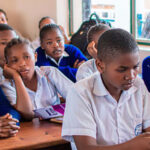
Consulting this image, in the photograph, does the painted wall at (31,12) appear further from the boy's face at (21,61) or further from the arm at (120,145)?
the arm at (120,145)

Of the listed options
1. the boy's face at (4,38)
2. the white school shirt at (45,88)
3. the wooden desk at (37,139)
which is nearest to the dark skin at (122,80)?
the wooden desk at (37,139)

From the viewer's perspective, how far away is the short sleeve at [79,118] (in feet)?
4.07

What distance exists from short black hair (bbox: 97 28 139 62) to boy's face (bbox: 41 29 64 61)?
4.93ft

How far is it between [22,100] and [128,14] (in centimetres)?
256

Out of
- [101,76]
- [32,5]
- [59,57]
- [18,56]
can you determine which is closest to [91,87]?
[101,76]

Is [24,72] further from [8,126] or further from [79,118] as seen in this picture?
[79,118]

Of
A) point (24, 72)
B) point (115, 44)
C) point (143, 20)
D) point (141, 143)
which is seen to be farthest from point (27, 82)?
point (143, 20)

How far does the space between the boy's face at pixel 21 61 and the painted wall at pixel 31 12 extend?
301cm

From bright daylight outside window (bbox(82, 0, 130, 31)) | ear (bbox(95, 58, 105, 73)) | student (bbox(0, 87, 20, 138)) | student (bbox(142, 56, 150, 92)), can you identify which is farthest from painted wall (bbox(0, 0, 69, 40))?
ear (bbox(95, 58, 105, 73))

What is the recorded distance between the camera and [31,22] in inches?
219

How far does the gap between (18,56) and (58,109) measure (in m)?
0.45

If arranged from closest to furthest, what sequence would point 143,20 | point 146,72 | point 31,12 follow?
point 146,72
point 143,20
point 31,12

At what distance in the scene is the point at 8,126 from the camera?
5.21 feet

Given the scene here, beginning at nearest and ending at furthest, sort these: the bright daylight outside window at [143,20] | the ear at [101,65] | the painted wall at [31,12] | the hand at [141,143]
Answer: the hand at [141,143] < the ear at [101,65] < the bright daylight outside window at [143,20] < the painted wall at [31,12]
